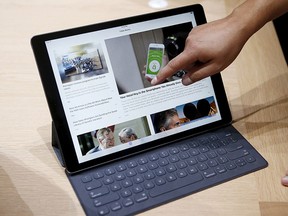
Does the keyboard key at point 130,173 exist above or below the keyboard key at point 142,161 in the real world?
below

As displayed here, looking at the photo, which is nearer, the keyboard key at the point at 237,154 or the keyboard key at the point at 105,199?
the keyboard key at the point at 105,199

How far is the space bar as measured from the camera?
0.70 metres

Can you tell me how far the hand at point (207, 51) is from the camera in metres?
0.75

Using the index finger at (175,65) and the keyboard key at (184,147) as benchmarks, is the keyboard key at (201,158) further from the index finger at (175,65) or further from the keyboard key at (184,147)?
the index finger at (175,65)

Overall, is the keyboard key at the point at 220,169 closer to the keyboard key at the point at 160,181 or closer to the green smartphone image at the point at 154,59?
the keyboard key at the point at 160,181

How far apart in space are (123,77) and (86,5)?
0.48 metres

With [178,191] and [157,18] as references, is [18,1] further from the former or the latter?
[178,191]

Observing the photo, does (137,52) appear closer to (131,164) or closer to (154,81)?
(154,81)

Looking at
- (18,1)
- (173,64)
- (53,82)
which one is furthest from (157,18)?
(18,1)

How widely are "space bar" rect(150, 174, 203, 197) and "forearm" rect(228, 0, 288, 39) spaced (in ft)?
0.94

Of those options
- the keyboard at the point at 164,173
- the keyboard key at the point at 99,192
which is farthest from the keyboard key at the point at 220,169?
the keyboard key at the point at 99,192

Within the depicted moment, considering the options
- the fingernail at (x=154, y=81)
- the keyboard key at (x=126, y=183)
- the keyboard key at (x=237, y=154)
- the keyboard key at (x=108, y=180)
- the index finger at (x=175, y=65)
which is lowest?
the keyboard key at (x=237, y=154)

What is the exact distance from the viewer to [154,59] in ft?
2.59

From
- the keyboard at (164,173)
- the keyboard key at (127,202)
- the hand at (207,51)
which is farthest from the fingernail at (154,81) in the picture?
the keyboard key at (127,202)
